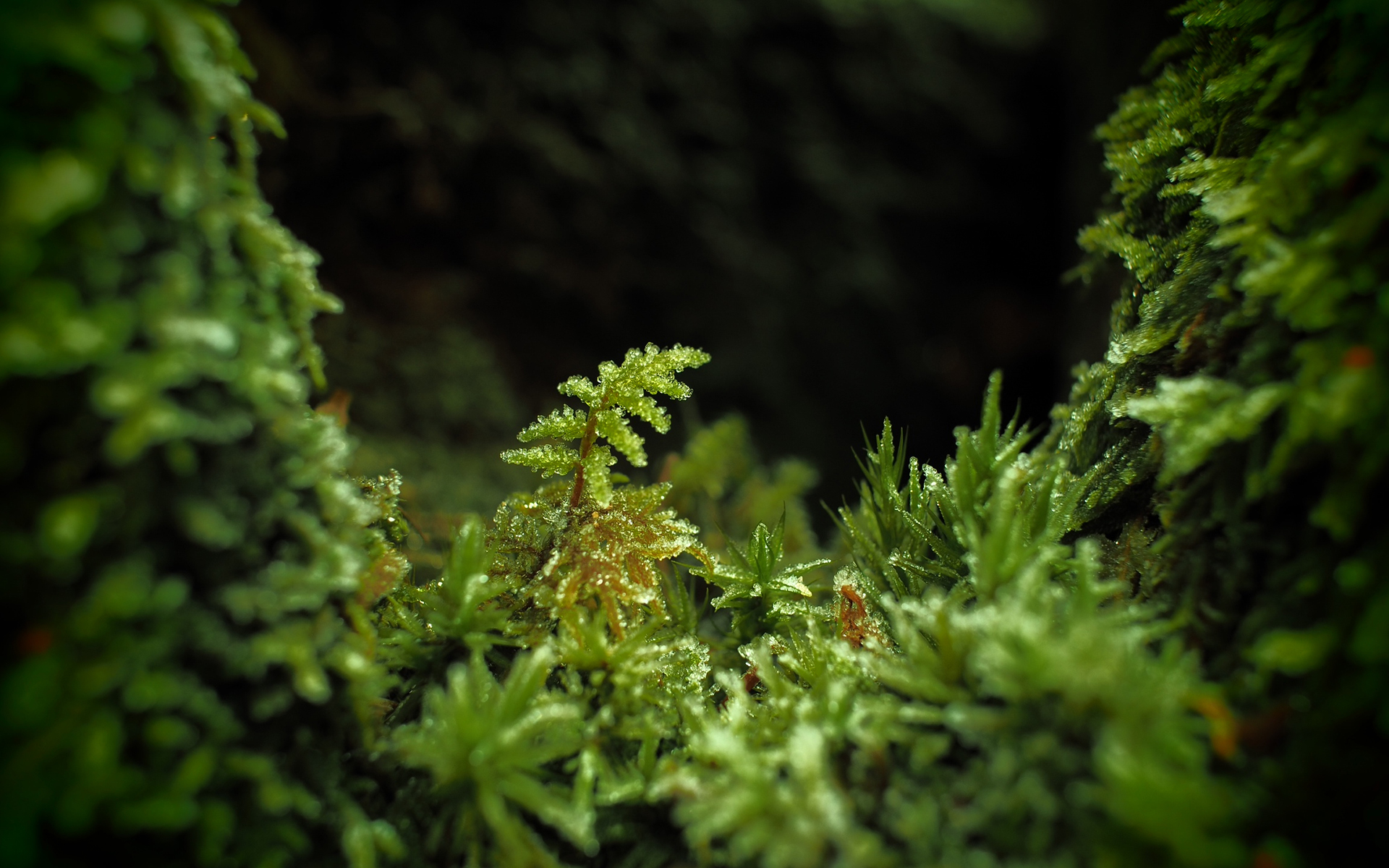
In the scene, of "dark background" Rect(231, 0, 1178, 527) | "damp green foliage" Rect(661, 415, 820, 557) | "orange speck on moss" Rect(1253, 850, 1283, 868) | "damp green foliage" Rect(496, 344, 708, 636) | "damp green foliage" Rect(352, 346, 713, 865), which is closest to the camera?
"orange speck on moss" Rect(1253, 850, 1283, 868)

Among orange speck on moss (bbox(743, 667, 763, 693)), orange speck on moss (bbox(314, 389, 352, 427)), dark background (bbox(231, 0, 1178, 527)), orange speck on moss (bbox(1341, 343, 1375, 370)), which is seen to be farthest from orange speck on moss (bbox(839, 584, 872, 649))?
dark background (bbox(231, 0, 1178, 527))

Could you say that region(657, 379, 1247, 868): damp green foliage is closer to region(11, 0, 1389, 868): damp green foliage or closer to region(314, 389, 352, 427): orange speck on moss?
region(11, 0, 1389, 868): damp green foliage

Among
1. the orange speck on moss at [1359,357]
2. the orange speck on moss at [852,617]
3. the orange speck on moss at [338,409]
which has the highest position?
the orange speck on moss at [338,409]

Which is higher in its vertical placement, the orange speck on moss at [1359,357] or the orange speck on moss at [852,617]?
the orange speck on moss at [1359,357]

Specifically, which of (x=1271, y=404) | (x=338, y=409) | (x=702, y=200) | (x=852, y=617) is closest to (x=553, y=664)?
(x=852, y=617)

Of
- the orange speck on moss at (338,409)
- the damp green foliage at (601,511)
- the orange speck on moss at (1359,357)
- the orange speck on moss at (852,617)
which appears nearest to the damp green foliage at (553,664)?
the damp green foliage at (601,511)

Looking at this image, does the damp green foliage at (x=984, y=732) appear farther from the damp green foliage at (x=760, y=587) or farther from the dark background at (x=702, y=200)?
the dark background at (x=702, y=200)
